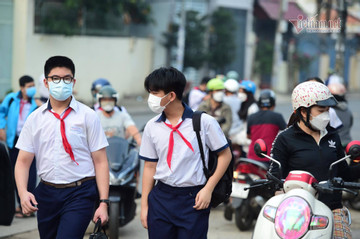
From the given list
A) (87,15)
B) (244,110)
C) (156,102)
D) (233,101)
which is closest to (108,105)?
(233,101)

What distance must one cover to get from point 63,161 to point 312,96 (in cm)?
175

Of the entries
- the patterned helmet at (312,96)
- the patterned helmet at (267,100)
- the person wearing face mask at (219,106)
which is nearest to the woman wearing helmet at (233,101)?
the person wearing face mask at (219,106)

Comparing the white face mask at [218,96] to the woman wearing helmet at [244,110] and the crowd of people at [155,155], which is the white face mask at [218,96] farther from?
the crowd of people at [155,155]

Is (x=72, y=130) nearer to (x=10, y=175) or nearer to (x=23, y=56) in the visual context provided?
(x=10, y=175)

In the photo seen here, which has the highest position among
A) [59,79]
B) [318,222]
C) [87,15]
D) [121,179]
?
[87,15]

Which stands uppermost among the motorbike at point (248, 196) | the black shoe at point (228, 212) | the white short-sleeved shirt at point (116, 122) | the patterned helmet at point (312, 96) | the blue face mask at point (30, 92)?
the patterned helmet at point (312, 96)

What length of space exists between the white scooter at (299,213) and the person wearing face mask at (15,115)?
4.91 metres

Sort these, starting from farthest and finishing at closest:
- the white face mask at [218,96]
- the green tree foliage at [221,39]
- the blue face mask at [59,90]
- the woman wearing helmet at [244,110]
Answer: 1. the green tree foliage at [221,39]
2. the woman wearing helmet at [244,110]
3. the white face mask at [218,96]
4. the blue face mask at [59,90]

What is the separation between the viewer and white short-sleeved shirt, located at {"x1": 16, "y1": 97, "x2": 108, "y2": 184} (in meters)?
4.74

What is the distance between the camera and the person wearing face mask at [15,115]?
8.42 metres

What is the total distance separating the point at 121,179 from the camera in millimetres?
7281

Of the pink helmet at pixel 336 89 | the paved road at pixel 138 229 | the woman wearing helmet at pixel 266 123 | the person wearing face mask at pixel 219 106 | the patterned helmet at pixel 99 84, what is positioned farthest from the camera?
the person wearing face mask at pixel 219 106

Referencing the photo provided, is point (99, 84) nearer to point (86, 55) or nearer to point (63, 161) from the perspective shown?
point (63, 161)

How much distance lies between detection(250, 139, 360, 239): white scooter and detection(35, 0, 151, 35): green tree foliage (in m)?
20.7
